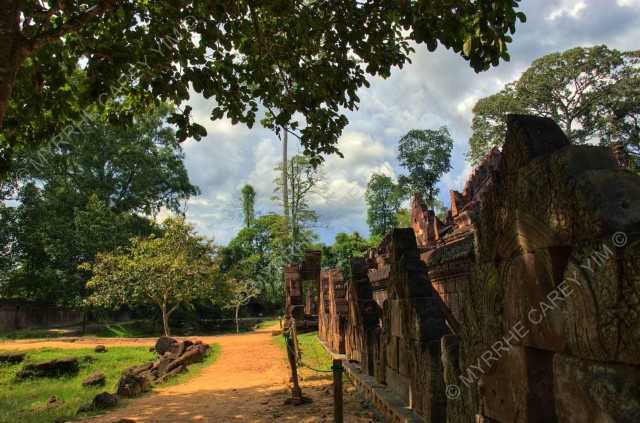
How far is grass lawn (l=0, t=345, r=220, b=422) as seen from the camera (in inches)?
328

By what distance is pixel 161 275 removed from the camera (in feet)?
72.2

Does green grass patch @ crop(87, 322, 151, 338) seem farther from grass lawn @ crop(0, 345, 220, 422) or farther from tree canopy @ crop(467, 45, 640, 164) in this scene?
tree canopy @ crop(467, 45, 640, 164)

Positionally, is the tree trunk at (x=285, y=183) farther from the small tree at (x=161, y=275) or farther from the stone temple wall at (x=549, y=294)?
the stone temple wall at (x=549, y=294)

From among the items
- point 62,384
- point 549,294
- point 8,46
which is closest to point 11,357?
point 62,384

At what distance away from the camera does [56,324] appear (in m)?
28.9

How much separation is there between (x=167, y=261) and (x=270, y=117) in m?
16.7

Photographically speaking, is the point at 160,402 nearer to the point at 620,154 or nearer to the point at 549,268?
the point at 549,268

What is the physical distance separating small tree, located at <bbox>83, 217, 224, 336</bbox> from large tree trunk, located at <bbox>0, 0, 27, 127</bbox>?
61.7 feet

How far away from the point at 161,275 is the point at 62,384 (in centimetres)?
1023

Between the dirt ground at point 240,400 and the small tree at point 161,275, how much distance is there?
955cm

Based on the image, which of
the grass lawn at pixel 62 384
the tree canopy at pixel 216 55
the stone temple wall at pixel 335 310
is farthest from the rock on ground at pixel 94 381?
the tree canopy at pixel 216 55

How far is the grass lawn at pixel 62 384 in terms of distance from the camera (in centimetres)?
834

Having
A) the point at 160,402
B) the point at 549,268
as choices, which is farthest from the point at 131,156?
the point at 549,268

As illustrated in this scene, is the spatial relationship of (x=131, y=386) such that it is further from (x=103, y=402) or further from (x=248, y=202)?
(x=248, y=202)
